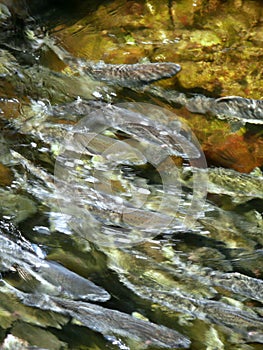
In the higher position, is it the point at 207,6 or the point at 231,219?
the point at 207,6

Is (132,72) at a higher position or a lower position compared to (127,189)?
higher

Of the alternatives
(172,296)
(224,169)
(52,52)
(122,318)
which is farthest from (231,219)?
(52,52)

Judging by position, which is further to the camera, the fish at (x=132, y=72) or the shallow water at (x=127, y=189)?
the fish at (x=132, y=72)

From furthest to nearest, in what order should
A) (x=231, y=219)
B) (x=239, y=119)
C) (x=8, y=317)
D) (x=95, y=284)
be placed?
1. (x=239, y=119)
2. (x=231, y=219)
3. (x=95, y=284)
4. (x=8, y=317)

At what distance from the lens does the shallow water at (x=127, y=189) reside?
1311 millimetres

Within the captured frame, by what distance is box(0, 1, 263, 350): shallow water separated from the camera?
4.30 ft

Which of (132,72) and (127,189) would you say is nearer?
(127,189)

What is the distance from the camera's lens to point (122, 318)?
1301 millimetres

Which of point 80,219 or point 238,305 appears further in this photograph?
point 80,219

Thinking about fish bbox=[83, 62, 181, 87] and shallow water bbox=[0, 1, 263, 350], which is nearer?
shallow water bbox=[0, 1, 263, 350]

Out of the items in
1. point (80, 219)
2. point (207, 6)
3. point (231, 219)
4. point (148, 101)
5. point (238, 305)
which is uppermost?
point (207, 6)

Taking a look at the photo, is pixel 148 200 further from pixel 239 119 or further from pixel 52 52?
pixel 52 52

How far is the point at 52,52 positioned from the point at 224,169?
0.67m

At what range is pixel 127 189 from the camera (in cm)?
155
